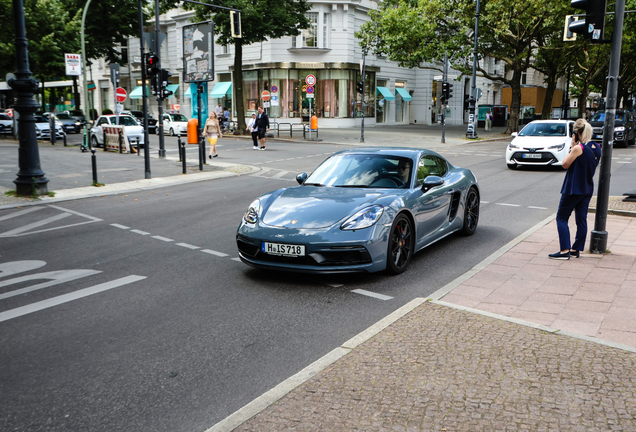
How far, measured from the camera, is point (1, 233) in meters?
9.26

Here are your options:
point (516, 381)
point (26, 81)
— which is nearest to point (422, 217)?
point (516, 381)

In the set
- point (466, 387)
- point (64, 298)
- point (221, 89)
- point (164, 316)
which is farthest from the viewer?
point (221, 89)

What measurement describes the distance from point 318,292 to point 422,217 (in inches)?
71.7

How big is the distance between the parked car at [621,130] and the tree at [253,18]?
17.7 metres

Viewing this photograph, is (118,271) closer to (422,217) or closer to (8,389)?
(8,389)

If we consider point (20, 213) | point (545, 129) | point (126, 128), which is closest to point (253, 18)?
point (126, 128)

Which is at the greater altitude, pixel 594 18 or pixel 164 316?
pixel 594 18

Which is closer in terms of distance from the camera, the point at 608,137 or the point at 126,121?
the point at 608,137

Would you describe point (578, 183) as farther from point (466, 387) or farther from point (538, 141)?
point (538, 141)

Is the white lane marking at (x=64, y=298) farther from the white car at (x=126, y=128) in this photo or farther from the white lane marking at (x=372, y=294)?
the white car at (x=126, y=128)

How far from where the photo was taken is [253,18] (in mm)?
32156

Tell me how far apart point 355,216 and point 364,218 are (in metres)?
0.10

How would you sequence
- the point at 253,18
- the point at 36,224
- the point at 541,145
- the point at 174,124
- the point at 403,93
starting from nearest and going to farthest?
the point at 36,224 < the point at 541,145 < the point at 253,18 < the point at 174,124 < the point at 403,93

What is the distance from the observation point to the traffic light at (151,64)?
1858cm
